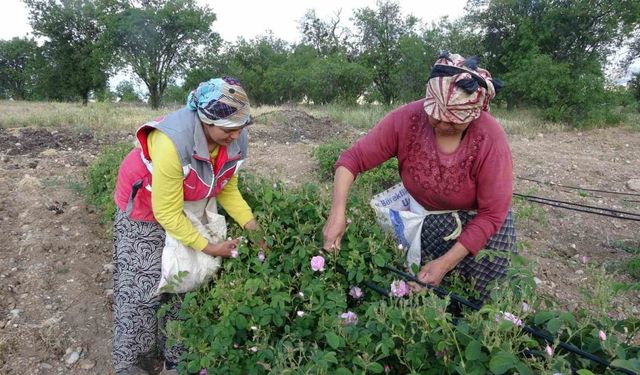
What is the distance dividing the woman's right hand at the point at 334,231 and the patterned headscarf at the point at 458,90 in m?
0.61

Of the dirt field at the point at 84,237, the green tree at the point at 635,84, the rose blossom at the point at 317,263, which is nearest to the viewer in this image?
the rose blossom at the point at 317,263

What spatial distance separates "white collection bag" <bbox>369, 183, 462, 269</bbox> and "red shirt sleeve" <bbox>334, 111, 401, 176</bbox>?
0.26 metres

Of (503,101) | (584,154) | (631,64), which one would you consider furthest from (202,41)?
(584,154)

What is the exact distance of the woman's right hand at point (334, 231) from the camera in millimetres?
2031

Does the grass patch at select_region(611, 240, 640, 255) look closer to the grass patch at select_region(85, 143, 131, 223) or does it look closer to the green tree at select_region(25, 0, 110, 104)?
the grass patch at select_region(85, 143, 131, 223)

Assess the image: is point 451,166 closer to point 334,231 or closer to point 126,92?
point 334,231

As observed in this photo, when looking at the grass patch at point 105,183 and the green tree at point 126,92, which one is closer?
the grass patch at point 105,183

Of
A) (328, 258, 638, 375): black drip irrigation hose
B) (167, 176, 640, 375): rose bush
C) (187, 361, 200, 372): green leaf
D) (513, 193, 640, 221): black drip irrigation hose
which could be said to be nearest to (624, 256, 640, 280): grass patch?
(513, 193, 640, 221): black drip irrigation hose

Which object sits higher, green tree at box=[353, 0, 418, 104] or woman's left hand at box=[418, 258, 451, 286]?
green tree at box=[353, 0, 418, 104]

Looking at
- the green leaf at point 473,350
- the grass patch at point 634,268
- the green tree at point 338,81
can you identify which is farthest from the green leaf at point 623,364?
the green tree at point 338,81

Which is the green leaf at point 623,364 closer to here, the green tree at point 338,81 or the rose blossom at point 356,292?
the rose blossom at point 356,292

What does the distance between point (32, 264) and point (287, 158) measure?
406 cm

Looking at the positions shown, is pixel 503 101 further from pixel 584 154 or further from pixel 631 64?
pixel 584 154

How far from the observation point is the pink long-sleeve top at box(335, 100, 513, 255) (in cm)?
205
